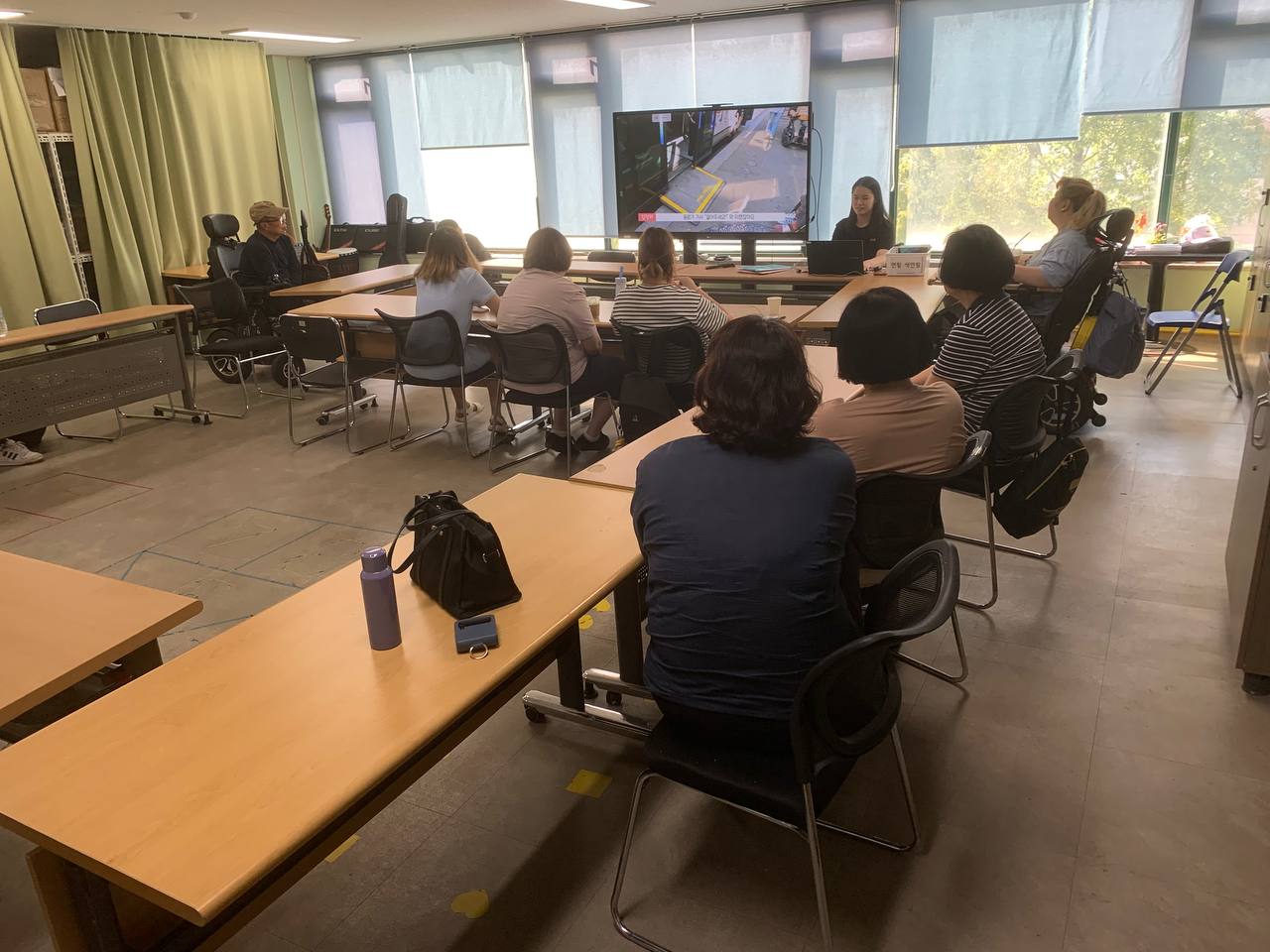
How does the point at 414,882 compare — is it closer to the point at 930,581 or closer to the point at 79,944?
the point at 79,944

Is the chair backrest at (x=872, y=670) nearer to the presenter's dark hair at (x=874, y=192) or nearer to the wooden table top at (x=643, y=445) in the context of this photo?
the wooden table top at (x=643, y=445)

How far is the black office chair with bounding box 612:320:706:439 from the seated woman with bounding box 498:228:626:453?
25 cm

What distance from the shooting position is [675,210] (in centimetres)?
621

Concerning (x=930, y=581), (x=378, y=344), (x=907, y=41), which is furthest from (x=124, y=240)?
(x=930, y=581)

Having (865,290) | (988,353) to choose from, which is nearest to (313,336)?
(865,290)

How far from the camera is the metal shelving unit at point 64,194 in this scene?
683cm

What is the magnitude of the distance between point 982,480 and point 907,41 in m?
5.01

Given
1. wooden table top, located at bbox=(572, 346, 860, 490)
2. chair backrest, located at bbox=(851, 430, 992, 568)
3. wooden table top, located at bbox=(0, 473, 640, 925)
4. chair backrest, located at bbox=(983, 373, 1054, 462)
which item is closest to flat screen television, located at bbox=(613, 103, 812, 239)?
wooden table top, located at bbox=(572, 346, 860, 490)

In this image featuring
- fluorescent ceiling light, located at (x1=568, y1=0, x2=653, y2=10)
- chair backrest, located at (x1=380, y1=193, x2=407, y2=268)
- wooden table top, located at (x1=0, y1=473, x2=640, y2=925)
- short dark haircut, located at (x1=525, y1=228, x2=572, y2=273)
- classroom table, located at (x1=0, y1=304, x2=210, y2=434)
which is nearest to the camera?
wooden table top, located at (x1=0, y1=473, x2=640, y2=925)

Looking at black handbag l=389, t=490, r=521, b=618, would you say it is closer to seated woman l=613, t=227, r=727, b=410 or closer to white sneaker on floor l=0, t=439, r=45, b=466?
seated woman l=613, t=227, r=727, b=410

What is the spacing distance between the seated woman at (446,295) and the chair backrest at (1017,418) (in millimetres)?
2653

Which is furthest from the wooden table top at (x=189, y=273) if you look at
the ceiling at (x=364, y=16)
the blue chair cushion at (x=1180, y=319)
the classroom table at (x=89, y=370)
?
the blue chair cushion at (x=1180, y=319)

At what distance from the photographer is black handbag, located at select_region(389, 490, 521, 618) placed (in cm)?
169

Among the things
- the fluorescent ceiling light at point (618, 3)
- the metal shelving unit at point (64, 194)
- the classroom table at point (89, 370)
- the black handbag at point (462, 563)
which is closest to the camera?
the black handbag at point (462, 563)
